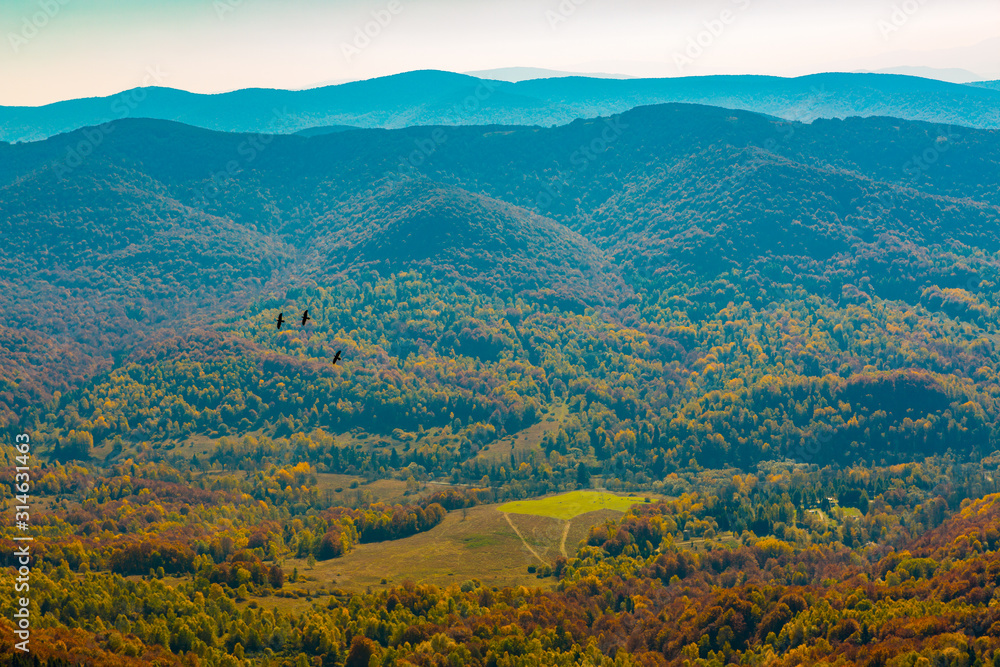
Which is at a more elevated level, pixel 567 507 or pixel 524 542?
pixel 524 542

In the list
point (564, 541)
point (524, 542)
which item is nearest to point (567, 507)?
point (564, 541)

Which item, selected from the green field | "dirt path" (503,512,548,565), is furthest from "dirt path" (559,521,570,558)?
the green field

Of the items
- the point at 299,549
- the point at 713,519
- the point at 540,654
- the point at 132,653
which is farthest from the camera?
the point at 713,519

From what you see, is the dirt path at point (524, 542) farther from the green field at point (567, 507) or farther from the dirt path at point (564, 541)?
the green field at point (567, 507)

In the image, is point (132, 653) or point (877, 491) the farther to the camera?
point (877, 491)

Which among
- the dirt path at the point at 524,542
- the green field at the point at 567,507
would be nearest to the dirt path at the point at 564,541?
the dirt path at the point at 524,542

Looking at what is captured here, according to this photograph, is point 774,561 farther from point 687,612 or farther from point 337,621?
point 337,621

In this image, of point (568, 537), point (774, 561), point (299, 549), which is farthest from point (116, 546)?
point (774, 561)

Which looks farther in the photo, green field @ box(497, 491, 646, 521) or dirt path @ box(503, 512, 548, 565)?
green field @ box(497, 491, 646, 521)

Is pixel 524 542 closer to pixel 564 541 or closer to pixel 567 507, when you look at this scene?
pixel 564 541

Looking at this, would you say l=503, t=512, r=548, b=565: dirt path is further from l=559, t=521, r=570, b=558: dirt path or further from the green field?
the green field

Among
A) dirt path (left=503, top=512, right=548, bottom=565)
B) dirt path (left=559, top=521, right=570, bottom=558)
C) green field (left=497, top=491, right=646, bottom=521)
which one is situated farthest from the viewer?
green field (left=497, top=491, right=646, bottom=521)
